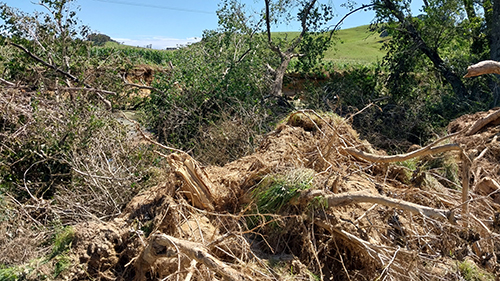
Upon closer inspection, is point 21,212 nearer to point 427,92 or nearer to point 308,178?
point 308,178

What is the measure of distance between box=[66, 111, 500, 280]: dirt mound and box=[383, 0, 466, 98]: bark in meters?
6.74

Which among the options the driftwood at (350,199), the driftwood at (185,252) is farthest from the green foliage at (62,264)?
the driftwood at (350,199)

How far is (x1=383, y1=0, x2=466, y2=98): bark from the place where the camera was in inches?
425

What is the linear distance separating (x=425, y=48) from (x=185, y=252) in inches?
386

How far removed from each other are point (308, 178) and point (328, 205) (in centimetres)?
38

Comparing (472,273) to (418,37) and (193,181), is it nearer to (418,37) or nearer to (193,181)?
(193,181)

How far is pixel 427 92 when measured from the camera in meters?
11.3

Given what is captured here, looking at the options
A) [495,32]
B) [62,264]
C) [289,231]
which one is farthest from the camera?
[495,32]

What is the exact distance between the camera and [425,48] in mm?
11094

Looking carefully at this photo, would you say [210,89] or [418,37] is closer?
[210,89]

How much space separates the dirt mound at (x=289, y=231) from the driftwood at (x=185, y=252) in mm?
13

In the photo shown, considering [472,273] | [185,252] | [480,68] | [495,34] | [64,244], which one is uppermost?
[495,34]

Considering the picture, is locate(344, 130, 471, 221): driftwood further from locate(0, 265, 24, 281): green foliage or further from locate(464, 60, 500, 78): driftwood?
locate(0, 265, 24, 281): green foliage

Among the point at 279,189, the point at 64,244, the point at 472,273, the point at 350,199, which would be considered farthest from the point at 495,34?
the point at 64,244
